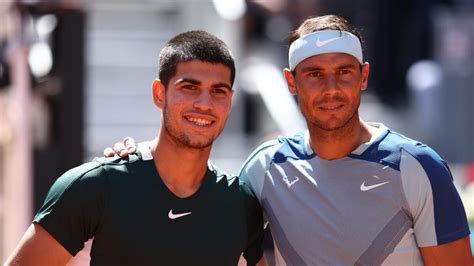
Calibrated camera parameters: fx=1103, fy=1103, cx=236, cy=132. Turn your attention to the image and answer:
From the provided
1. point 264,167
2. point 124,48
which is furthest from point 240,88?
point 264,167

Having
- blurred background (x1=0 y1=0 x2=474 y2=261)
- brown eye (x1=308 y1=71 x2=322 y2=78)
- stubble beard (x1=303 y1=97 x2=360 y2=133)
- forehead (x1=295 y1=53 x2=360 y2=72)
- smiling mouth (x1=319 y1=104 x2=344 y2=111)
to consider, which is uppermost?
forehead (x1=295 y1=53 x2=360 y2=72)

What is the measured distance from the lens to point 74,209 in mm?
4516

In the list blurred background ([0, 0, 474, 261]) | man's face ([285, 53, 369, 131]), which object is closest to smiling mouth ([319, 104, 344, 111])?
man's face ([285, 53, 369, 131])

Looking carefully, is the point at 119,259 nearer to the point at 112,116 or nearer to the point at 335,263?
the point at 335,263

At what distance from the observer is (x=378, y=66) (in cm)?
1464

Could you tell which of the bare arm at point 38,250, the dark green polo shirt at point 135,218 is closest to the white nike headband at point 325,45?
the dark green polo shirt at point 135,218

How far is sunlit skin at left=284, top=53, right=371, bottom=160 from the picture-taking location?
4914mm

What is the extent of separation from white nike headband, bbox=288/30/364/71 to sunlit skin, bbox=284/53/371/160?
0.02 metres

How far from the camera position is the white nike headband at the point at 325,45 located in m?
4.98

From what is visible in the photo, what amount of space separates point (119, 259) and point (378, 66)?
410 inches

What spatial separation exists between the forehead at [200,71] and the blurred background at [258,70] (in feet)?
17.2

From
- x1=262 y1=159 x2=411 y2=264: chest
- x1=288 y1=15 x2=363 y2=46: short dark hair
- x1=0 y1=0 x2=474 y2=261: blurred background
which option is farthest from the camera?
x1=0 y1=0 x2=474 y2=261: blurred background

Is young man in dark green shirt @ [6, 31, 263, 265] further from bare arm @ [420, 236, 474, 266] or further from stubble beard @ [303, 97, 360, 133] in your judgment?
bare arm @ [420, 236, 474, 266]

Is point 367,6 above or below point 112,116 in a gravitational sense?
above
